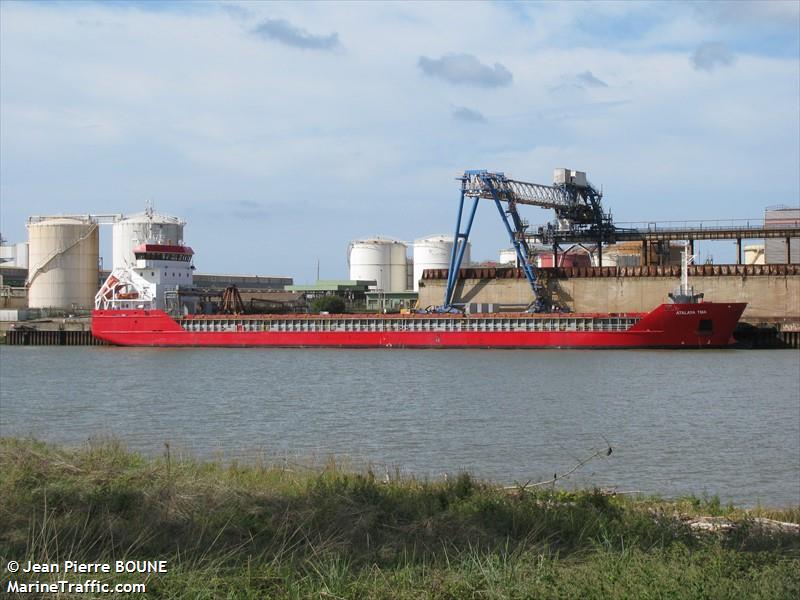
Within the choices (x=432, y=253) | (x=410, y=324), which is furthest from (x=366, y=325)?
(x=432, y=253)

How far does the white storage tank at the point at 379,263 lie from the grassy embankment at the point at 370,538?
8086 centimetres

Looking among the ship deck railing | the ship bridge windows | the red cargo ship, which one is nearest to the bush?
the red cargo ship

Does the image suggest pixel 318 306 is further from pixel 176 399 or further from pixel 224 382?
pixel 176 399

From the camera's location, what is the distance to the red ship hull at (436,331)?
4372cm

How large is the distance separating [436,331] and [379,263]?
41992mm

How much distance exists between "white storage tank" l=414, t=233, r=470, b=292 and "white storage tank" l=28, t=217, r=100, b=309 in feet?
102

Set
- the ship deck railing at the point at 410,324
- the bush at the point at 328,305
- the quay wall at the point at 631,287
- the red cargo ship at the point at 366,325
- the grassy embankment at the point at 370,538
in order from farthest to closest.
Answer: the bush at the point at 328,305 < the quay wall at the point at 631,287 < the ship deck railing at the point at 410,324 < the red cargo ship at the point at 366,325 < the grassy embankment at the point at 370,538

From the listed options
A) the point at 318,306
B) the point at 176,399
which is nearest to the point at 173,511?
the point at 176,399

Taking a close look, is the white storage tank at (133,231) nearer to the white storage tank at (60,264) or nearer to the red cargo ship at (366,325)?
the white storage tank at (60,264)

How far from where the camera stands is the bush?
7525 centimetres

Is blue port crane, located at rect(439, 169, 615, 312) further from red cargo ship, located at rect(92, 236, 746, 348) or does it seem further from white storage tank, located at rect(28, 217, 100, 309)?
white storage tank, located at rect(28, 217, 100, 309)

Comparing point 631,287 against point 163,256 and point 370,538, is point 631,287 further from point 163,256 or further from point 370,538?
point 370,538

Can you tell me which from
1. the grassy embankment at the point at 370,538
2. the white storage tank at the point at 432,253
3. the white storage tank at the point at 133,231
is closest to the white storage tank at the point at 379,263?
the white storage tank at the point at 432,253

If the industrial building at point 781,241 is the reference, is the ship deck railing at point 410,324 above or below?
below
